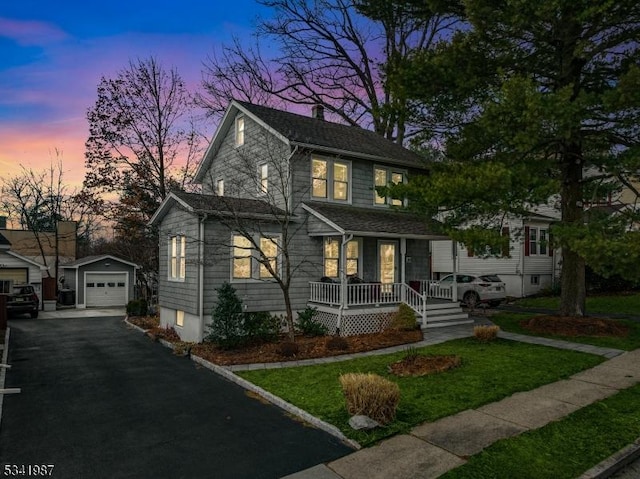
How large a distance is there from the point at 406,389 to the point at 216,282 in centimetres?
770

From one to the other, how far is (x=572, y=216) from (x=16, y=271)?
28.4 metres

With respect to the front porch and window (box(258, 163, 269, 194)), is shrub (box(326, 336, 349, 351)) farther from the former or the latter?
window (box(258, 163, 269, 194))

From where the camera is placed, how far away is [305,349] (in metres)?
11.9

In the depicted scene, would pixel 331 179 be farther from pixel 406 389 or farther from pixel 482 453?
pixel 482 453

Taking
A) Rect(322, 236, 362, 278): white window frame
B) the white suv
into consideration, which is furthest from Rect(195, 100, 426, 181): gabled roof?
the white suv

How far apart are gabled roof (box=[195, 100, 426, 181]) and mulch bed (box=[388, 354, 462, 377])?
28.3ft

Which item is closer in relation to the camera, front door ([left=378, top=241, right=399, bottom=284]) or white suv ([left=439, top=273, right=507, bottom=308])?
front door ([left=378, top=241, right=399, bottom=284])

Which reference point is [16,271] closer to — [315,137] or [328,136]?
[315,137]

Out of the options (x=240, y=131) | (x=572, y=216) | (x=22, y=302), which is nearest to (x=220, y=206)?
(x=240, y=131)

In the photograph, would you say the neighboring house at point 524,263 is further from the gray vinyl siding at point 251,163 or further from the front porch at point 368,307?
the gray vinyl siding at point 251,163

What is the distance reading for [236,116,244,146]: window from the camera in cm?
1773

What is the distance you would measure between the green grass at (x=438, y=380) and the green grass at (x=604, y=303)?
10.0 meters

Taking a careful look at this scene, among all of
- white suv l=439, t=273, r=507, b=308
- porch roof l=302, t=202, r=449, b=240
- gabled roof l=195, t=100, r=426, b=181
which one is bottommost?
white suv l=439, t=273, r=507, b=308

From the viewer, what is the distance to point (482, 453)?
17.7 ft
